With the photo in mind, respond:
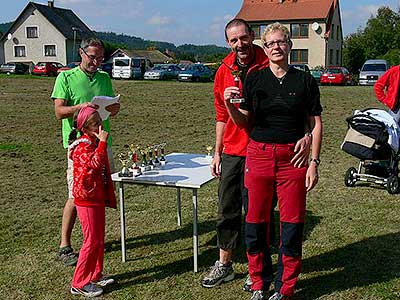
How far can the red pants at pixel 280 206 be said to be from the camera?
3545mm

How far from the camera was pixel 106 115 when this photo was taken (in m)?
4.36

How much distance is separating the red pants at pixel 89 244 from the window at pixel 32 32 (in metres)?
55.7

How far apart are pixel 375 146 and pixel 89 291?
4.20 meters

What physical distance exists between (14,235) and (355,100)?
52.1 ft

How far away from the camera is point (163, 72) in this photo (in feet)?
122

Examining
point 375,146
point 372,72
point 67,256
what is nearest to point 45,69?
point 372,72

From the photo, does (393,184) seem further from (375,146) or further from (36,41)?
(36,41)

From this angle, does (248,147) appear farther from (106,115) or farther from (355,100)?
(355,100)

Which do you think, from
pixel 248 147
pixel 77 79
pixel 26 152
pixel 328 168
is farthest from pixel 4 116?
pixel 248 147

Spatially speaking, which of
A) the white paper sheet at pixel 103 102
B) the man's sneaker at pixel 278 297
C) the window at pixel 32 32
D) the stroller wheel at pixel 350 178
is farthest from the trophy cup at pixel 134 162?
the window at pixel 32 32

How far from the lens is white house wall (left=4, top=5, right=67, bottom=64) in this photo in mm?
54438

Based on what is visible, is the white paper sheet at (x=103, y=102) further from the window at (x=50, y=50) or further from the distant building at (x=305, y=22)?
the window at (x=50, y=50)

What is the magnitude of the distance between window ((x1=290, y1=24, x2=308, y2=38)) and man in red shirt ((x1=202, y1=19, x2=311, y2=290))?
4685 centimetres

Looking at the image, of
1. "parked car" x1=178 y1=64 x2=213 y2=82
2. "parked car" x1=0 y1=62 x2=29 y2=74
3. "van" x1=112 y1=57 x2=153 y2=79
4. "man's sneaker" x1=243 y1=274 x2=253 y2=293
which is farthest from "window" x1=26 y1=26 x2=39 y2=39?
"man's sneaker" x1=243 y1=274 x2=253 y2=293
